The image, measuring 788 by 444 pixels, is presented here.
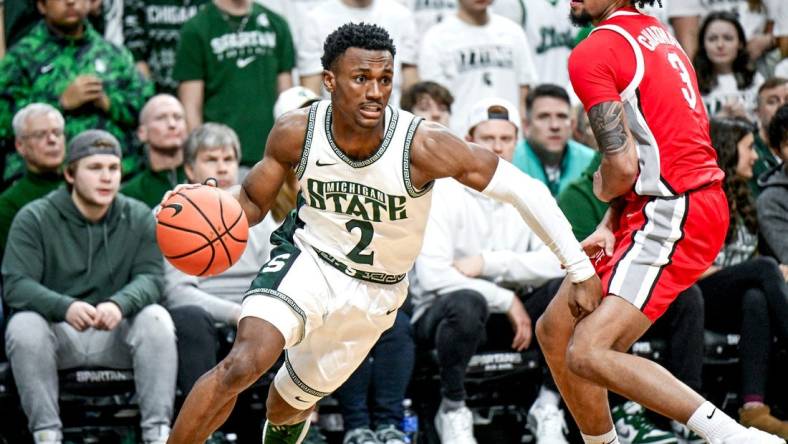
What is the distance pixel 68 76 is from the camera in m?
8.35

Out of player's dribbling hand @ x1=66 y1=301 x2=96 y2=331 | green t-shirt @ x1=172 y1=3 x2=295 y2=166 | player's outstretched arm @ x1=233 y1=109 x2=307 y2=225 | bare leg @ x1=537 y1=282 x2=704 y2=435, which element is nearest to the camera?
bare leg @ x1=537 y1=282 x2=704 y2=435

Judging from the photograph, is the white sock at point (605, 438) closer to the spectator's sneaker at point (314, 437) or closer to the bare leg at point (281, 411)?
the bare leg at point (281, 411)

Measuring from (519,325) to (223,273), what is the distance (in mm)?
1755

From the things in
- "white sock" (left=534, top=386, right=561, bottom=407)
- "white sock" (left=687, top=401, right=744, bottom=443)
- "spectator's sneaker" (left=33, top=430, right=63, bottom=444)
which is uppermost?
"white sock" (left=687, top=401, right=744, bottom=443)

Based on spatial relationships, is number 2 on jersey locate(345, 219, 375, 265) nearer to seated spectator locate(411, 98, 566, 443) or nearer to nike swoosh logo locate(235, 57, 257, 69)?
seated spectator locate(411, 98, 566, 443)

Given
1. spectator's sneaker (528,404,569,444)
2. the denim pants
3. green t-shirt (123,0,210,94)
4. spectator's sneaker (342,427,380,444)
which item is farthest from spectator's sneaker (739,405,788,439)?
green t-shirt (123,0,210,94)

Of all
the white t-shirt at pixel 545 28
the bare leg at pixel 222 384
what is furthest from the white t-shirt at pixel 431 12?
the bare leg at pixel 222 384

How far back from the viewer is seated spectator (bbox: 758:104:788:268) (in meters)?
7.94

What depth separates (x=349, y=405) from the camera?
7.21 meters

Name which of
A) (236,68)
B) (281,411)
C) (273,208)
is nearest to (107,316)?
(273,208)

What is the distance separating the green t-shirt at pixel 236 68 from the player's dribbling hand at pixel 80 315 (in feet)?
6.70

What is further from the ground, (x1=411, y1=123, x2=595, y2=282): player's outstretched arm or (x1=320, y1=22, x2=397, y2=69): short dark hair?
(x1=320, y1=22, x2=397, y2=69): short dark hair

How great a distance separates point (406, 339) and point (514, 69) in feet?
9.28

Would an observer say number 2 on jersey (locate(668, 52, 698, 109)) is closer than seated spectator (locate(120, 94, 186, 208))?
Yes
